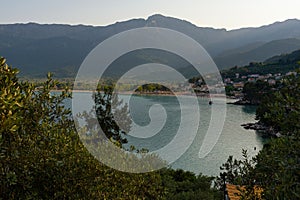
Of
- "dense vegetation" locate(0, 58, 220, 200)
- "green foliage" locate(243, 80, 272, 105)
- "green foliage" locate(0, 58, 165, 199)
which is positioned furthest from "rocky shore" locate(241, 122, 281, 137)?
"green foliage" locate(0, 58, 165, 199)

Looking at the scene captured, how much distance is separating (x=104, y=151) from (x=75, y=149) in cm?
96

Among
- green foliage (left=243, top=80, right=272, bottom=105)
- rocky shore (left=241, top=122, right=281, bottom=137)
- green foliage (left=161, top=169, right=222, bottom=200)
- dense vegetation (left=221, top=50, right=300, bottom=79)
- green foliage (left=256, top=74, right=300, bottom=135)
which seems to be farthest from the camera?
dense vegetation (left=221, top=50, right=300, bottom=79)

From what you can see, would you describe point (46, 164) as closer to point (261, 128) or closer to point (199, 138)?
point (199, 138)

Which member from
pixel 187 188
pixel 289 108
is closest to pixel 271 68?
pixel 187 188

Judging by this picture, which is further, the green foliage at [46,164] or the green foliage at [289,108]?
the green foliage at [46,164]

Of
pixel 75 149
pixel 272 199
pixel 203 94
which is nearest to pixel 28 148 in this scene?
pixel 75 149

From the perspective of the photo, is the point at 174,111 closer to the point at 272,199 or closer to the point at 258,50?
the point at 272,199

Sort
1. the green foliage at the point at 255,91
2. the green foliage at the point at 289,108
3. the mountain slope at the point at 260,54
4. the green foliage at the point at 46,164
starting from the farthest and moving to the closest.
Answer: the mountain slope at the point at 260,54, the green foliage at the point at 255,91, the green foliage at the point at 46,164, the green foliage at the point at 289,108

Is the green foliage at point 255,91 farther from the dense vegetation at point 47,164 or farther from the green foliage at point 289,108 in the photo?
the dense vegetation at point 47,164

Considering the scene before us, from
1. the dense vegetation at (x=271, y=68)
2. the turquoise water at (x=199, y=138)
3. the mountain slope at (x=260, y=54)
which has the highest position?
the mountain slope at (x=260, y=54)

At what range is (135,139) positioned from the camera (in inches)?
1411

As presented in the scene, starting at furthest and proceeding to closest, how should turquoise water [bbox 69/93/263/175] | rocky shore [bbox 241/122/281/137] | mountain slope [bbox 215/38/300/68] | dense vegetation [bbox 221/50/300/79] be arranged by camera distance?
mountain slope [bbox 215/38/300/68]
dense vegetation [bbox 221/50/300/79]
rocky shore [bbox 241/122/281/137]
turquoise water [bbox 69/93/263/175]

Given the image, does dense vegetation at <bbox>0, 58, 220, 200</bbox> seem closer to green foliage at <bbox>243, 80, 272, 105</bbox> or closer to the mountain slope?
green foliage at <bbox>243, 80, 272, 105</bbox>

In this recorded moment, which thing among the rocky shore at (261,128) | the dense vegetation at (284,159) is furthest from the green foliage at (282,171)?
the rocky shore at (261,128)
